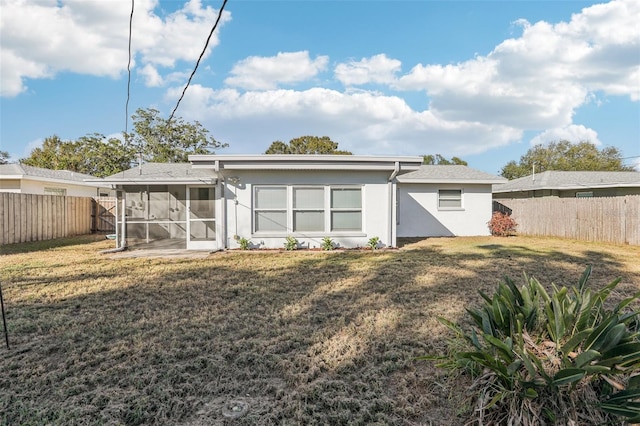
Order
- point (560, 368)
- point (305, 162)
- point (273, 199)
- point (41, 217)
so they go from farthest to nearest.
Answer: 1. point (41, 217)
2. point (273, 199)
3. point (305, 162)
4. point (560, 368)

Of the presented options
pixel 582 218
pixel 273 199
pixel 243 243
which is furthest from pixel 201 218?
pixel 582 218

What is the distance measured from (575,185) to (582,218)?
459 centimetres

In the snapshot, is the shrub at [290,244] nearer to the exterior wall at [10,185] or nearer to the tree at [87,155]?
the exterior wall at [10,185]

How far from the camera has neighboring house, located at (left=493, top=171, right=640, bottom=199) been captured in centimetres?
1694

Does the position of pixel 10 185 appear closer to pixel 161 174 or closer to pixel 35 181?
pixel 35 181

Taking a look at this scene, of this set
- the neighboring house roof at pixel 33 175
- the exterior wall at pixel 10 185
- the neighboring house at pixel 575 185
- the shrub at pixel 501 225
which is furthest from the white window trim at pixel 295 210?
the exterior wall at pixel 10 185

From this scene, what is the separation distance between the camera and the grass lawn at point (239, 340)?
8.45 ft

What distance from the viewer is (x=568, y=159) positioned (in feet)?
130

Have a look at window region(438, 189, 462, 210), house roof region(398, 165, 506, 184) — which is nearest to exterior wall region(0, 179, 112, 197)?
house roof region(398, 165, 506, 184)

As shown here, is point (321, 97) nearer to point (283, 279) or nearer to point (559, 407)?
point (283, 279)

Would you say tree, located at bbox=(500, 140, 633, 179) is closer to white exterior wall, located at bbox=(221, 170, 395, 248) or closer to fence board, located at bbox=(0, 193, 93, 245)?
white exterior wall, located at bbox=(221, 170, 395, 248)

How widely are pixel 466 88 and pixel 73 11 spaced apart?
64.2ft

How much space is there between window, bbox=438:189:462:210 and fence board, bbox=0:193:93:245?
16.5 m

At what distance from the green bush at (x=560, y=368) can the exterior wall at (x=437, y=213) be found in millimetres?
12814
